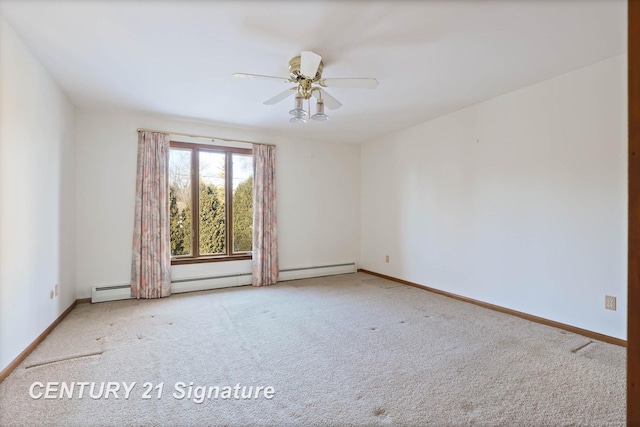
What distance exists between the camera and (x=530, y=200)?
3.17m

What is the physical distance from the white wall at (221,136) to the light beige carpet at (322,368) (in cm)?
76

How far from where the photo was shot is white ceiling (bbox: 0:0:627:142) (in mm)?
1935

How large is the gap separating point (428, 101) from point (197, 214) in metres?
3.59

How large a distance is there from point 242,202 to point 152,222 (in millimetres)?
1338

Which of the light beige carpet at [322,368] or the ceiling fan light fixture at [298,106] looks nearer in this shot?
the light beige carpet at [322,368]

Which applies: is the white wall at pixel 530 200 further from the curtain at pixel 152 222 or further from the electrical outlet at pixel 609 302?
the curtain at pixel 152 222

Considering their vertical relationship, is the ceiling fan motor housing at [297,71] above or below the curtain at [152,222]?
above

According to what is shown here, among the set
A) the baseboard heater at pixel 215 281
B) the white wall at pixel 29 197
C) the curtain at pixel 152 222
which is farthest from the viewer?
the curtain at pixel 152 222

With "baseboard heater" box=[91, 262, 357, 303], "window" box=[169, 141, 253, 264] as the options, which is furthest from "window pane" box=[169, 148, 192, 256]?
"baseboard heater" box=[91, 262, 357, 303]

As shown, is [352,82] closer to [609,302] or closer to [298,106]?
[298,106]

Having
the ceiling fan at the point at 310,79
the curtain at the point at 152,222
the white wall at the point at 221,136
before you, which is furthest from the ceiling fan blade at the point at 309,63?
the curtain at the point at 152,222

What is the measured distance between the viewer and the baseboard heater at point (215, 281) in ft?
12.5

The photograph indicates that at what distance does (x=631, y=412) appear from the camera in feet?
2.42

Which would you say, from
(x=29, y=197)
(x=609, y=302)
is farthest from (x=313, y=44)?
(x=609, y=302)
